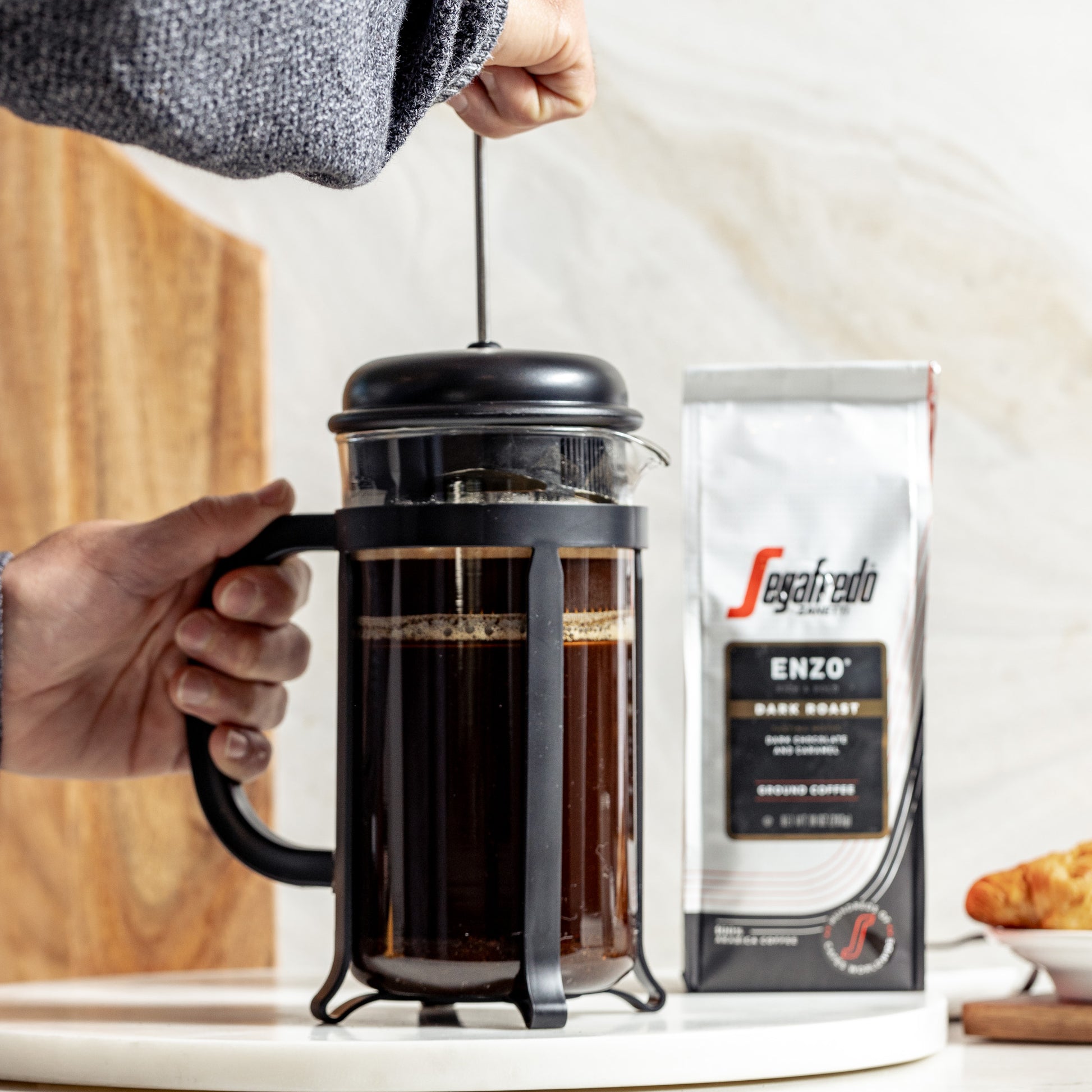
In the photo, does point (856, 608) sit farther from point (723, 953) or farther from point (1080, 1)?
point (1080, 1)

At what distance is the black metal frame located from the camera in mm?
620

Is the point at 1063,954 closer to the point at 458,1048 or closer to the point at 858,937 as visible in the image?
the point at 858,937

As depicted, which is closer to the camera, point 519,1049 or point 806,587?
point 519,1049

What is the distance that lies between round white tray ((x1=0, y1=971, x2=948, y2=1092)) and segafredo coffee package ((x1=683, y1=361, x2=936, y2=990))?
8 centimetres

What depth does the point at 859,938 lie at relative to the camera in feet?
2.60

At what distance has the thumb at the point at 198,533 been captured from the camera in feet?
2.57

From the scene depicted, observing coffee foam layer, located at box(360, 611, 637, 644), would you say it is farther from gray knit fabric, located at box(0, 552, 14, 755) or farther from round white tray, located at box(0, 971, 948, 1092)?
gray knit fabric, located at box(0, 552, 14, 755)

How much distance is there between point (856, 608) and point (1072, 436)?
425 mm

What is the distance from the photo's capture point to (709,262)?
1159 millimetres

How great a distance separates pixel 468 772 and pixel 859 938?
301mm

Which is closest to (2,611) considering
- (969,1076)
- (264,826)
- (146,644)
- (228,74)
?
(146,644)

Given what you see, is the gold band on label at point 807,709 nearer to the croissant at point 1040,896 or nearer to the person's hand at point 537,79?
the croissant at point 1040,896

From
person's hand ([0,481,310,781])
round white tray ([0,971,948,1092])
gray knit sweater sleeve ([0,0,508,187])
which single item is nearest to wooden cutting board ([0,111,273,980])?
person's hand ([0,481,310,781])

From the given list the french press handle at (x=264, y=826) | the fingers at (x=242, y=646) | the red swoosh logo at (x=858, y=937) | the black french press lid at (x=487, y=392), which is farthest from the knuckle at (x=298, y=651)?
the red swoosh logo at (x=858, y=937)
